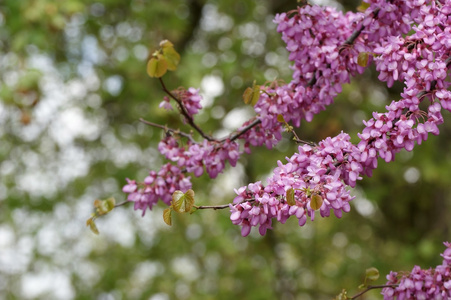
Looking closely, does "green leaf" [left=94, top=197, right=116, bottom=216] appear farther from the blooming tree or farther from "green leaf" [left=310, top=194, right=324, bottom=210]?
"green leaf" [left=310, top=194, right=324, bottom=210]

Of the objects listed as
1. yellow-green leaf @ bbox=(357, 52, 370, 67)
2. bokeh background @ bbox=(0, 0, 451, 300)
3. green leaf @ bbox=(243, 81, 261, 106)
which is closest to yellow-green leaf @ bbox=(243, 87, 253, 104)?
green leaf @ bbox=(243, 81, 261, 106)

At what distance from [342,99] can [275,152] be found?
29.1 inches

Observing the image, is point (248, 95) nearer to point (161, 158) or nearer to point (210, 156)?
point (210, 156)

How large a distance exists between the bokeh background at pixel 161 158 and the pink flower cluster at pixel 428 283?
2680 millimetres

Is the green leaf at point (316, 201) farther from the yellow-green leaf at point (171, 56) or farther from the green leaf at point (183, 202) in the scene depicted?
the yellow-green leaf at point (171, 56)

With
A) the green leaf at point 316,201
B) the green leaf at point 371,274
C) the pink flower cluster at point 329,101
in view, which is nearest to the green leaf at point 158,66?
the pink flower cluster at point 329,101

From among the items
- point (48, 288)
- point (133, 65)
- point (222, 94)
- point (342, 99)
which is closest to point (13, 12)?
point (133, 65)

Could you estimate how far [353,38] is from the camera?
4.98 feet

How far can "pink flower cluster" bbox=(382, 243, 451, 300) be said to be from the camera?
1.36 meters

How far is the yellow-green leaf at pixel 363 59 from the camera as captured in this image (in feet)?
4.67

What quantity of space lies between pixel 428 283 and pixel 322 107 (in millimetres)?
510

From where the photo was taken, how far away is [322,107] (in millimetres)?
1596

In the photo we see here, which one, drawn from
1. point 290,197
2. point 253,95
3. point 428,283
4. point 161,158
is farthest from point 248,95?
point 161,158

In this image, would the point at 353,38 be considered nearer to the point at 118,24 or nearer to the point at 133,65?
the point at 133,65
